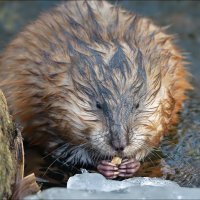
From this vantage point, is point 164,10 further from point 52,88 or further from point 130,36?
point 52,88

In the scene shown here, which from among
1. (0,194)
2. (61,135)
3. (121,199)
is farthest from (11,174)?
(61,135)

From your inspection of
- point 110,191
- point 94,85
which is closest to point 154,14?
point 94,85

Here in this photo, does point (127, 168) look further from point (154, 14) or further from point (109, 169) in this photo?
point (154, 14)

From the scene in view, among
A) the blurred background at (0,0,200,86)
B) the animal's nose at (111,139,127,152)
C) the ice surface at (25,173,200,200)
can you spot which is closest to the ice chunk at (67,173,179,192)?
the ice surface at (25,173,200,200)

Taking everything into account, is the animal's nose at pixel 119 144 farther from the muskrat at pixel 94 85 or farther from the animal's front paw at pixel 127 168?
the animal's front paw at pixel 127 168

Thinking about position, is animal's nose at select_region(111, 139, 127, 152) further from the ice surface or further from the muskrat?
the ice surface

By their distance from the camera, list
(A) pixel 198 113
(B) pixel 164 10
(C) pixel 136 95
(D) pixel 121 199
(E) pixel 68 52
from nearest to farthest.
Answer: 1. (D) pixel 121 199
2. (C) pixel 136 95
3. (E) pixel 68 52
4. (A) pixel 198 113
5. (B) pixel 164 10

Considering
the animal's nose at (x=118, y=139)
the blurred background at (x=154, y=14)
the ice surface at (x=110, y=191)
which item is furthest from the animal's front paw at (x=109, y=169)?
the blurred background at (x=154, y=14)
